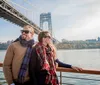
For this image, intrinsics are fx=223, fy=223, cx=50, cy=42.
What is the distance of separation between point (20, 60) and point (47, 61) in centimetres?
21

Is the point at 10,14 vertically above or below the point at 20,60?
above

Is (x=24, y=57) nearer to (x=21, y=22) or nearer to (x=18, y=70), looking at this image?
(x=18, y=70)

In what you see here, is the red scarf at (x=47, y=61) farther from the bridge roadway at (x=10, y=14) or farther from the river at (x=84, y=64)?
the bridge roadway at (x=10, y=14)

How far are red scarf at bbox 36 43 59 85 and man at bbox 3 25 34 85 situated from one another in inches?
3.4

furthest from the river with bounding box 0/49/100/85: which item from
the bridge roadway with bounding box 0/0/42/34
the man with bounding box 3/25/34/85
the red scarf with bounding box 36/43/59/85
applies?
the bridge roadway with bounding box 0/0/42/34

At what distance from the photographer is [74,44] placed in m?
41.1

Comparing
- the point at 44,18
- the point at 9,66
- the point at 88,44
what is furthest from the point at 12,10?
the point at 44,18

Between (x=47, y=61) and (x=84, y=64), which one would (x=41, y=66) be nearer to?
(x=47, y=61)

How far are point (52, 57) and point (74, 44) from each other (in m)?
39.6

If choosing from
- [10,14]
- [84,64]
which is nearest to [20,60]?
[10,14]

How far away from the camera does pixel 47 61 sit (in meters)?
1.76

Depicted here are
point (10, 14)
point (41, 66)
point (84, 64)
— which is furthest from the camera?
point (84, 64)

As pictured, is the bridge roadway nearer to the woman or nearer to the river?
the river

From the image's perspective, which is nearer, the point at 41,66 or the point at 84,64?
the point at 41,66
